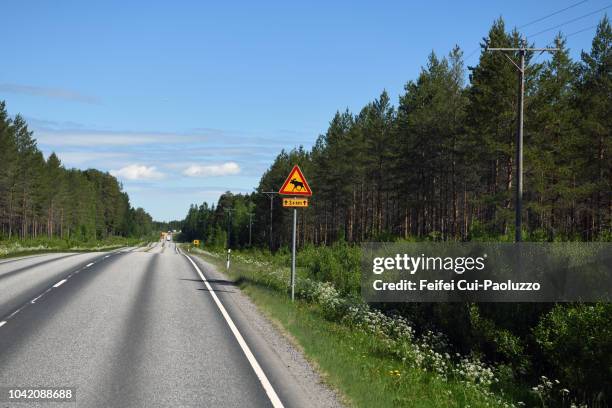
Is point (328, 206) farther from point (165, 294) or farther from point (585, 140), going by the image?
point (165, 294)

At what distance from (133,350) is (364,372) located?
4.16 meters

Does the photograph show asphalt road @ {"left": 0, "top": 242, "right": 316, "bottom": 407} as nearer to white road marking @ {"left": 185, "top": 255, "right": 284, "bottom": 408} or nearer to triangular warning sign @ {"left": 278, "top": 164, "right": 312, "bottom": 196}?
white road marking @ {"left": 185, "top": 255, "right": 284, "bottom": 408}

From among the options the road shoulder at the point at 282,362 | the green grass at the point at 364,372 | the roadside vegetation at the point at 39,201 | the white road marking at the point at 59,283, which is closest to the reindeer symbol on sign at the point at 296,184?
the road shoulder at the point at 282,362

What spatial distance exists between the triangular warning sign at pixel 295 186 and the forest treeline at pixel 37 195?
6232cm

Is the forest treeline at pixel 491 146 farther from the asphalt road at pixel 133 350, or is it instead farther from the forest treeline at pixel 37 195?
the forest treeline at pixel 37 195

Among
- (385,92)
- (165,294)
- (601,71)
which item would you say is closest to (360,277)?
(165,294)

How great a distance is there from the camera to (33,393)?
737 centimetres

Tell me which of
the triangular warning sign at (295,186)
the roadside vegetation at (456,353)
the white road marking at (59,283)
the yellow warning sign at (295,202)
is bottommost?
the roadside vegetation at (456,353)

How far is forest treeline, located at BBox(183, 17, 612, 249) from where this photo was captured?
116 ft

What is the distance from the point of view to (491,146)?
3428 cm

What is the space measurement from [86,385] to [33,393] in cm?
68

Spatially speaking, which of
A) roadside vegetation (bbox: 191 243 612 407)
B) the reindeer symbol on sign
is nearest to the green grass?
roadside vegetation (bbox: 191 243 612 407)

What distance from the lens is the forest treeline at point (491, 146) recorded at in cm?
3534

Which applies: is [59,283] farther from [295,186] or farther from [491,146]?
[491,146]
